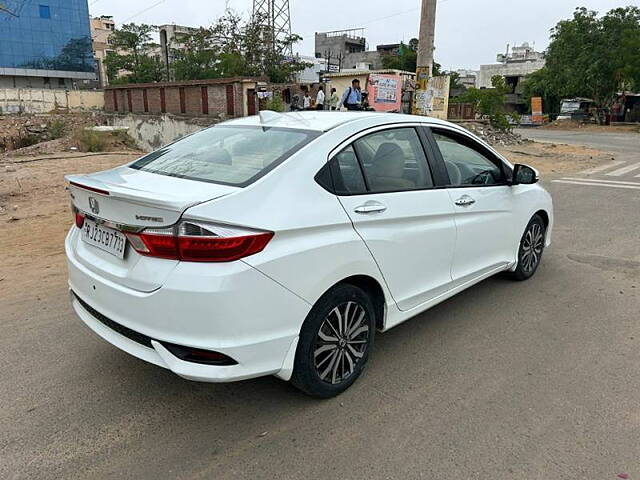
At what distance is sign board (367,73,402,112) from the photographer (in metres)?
24.5

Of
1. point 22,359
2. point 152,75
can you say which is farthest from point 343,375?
point 152,75

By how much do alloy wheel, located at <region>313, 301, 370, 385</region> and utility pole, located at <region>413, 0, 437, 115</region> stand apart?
10.6 m

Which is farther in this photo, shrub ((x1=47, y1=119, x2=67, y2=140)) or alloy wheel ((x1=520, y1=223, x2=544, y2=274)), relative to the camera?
shrub ((x1=47, y1=119, x2=67, y2=140))

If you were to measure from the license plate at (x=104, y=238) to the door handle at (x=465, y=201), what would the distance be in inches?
92.8

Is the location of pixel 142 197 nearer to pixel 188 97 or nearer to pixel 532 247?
pixel 532 247

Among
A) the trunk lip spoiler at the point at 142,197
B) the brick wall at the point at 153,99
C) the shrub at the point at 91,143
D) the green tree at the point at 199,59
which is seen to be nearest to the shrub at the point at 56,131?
the brick wall at the point at 153,99

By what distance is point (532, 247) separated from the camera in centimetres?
509

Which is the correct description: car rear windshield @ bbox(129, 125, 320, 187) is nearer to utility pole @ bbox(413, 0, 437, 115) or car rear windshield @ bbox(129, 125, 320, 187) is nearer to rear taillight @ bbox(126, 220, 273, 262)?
rear taillight @ bbox(126, 220, 273, 262)

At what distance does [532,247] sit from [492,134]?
18177mm

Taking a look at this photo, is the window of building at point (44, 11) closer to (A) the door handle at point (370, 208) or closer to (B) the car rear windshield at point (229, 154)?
(B) the car rear windshield at point (229, 154)

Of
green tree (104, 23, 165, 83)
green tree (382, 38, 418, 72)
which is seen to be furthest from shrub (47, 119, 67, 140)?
green tree (382, 38, 418, 72)

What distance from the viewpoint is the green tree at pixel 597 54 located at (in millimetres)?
32219

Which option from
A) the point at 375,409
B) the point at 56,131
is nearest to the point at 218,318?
the point at 375,409

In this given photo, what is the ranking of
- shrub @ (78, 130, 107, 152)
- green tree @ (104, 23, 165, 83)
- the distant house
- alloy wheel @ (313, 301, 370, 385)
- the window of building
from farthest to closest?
1. the window of building
2. green tree @ (104, 23, 165, 83)
3. the distant house
4. shrub @ (78, 130, 107, 152)
5. alloy wheel @ (313, 301, 370, 385)
